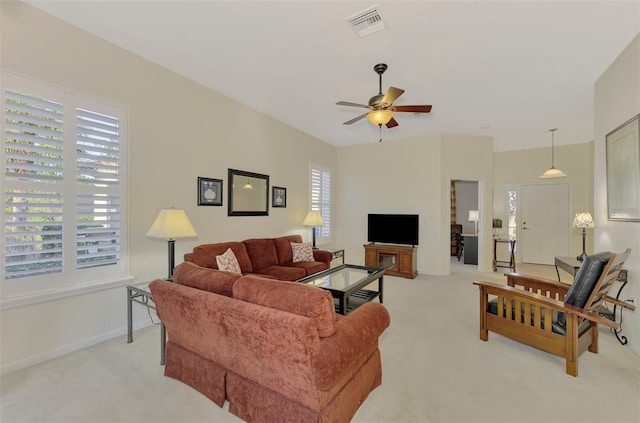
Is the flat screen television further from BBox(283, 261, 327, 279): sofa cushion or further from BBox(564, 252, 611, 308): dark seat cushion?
BBox(564, 252, 611, 308): dark seat cushion

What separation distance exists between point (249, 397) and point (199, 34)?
314 centimetres

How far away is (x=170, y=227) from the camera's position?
276cm

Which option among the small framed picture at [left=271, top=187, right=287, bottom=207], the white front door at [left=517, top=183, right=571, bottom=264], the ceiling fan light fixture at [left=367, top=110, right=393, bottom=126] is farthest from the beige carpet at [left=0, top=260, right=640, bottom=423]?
the white front door at [left=517, top=183, right=571, bottom=264]

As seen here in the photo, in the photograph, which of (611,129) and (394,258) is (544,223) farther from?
(611,129)

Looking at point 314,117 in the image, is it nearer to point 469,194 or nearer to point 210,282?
point 210,282

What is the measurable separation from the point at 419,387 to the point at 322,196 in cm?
481

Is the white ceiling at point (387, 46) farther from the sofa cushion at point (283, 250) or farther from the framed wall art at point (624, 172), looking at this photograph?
the sofa cushion at point (283, 250)

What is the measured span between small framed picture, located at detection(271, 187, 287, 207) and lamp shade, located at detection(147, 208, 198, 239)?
228cm

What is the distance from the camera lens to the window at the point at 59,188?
227cm

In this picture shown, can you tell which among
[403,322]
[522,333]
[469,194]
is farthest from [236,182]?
[469,194]

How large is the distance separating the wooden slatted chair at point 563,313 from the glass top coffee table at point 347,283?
1222 mm

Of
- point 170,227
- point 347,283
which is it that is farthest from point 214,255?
point 347,283

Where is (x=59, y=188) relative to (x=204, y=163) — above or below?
below

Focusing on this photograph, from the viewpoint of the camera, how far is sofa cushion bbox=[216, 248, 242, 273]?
11.1 ft
